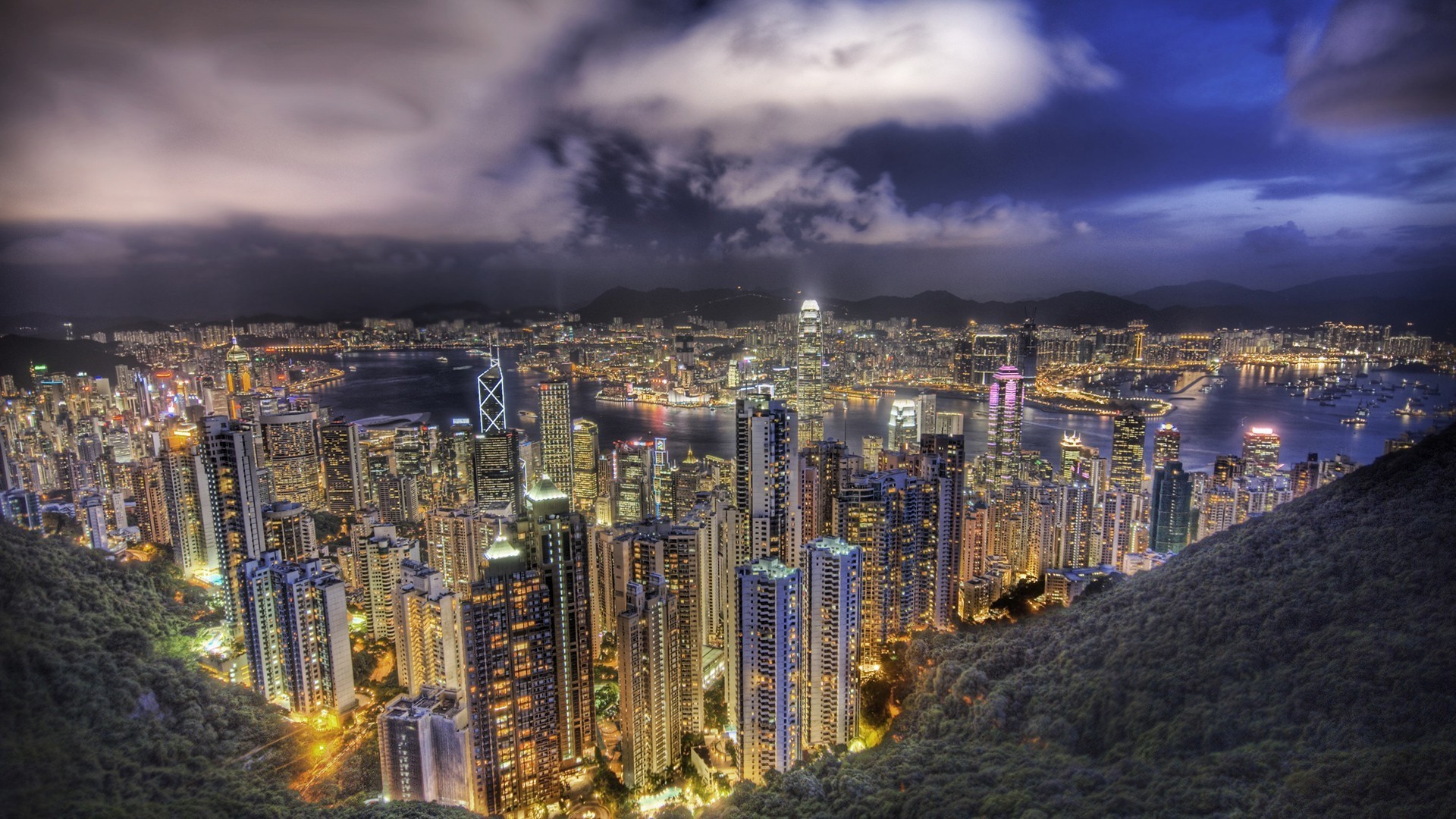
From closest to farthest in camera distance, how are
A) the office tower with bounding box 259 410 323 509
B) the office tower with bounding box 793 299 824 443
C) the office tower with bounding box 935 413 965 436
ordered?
the office tower with bounding box 793 299 824 443 < the office tower with bounding box 259 410 323 509 < the office tower with bounding box 935 413 965 436

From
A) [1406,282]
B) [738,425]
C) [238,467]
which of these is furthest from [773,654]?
[238,467]

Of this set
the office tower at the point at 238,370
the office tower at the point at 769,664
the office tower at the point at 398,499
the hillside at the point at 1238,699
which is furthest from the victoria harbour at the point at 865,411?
the office tower at the point at 769,664

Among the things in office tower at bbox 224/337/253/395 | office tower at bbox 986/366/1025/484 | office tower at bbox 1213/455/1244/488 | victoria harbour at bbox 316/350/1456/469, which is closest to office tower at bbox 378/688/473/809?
victoria harbour at bbox 316/350/1456/469

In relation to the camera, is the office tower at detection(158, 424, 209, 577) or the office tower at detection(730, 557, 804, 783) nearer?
the office tower at detection(730, 557, 804, 783)

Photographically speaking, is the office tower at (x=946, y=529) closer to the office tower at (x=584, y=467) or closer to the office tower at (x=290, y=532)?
the office tower at (x=584, y=467)

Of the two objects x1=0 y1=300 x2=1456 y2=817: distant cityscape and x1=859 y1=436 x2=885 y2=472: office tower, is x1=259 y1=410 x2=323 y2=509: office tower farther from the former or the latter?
x1=859 y1=436 x2=885 y2=472: office tower

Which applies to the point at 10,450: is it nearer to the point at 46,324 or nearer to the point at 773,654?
the point at 46,324
